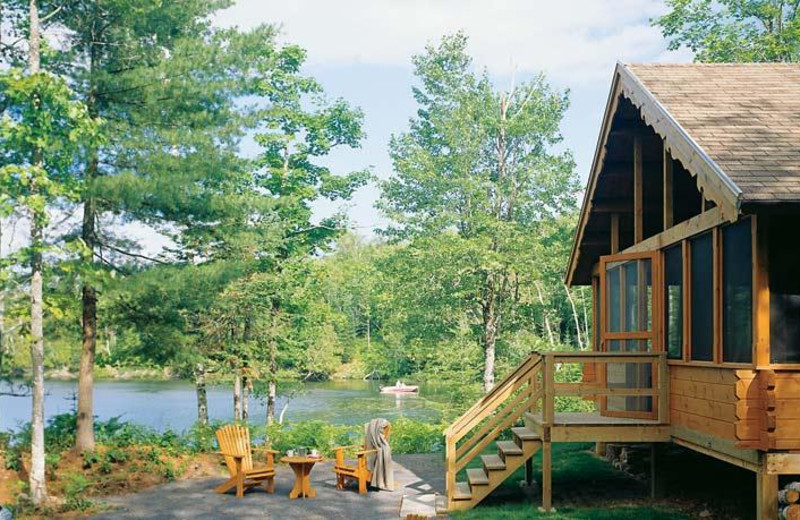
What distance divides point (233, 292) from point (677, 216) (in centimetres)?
1049

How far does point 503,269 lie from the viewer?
2292 centimetres

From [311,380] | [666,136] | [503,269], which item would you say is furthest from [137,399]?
[666,136]

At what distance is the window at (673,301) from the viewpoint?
902 centimetres

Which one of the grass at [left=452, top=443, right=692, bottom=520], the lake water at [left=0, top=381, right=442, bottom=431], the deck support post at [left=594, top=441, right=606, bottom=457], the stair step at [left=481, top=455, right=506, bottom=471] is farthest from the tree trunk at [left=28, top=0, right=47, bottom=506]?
the lake water at [left=0, top=381, right=442, bottom=431]

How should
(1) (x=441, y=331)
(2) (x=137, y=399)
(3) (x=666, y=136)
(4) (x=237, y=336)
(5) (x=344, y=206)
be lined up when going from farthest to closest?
1. (2) (x=137, y=399)
2. (1) (x=441, y=331)
3. (5) (x=344, y=206)
4. (4) (x=237, y=336)
5. (3) (x=666, y=136)

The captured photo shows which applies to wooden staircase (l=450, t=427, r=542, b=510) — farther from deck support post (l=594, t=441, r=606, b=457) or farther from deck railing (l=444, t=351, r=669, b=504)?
deck support post (l=594, t=441, r=606, b=457)

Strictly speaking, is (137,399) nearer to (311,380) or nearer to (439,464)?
(311,380)

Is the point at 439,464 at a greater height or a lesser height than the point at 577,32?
lesser

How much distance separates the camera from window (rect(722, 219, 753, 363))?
23.8 feet

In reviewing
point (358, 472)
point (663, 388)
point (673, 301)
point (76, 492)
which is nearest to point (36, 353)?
point (76, 492)

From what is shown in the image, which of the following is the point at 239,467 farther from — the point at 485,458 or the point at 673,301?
the point at 673,301

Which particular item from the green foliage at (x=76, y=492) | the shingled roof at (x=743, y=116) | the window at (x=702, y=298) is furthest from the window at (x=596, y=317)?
the green foliage at (x=76, y=492)

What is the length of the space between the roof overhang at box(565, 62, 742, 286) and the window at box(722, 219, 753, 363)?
0.58m

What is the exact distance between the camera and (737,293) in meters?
7.50
